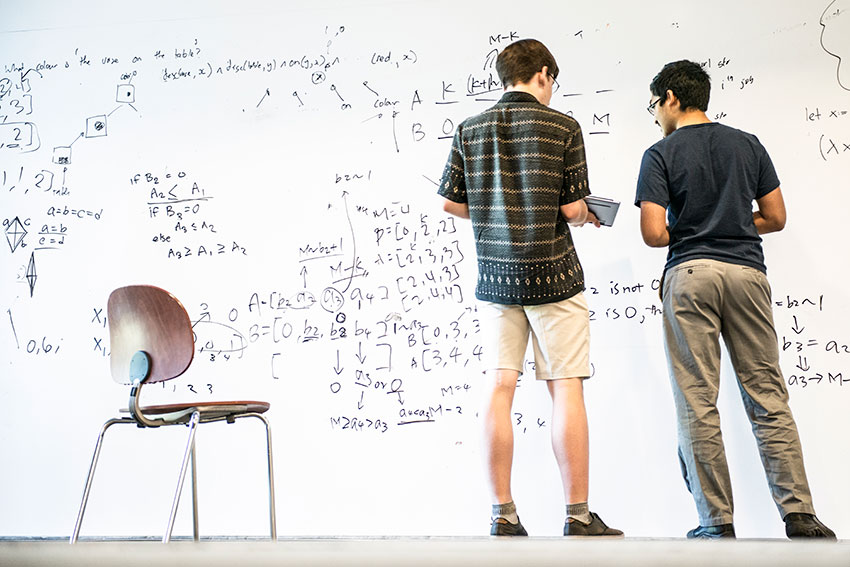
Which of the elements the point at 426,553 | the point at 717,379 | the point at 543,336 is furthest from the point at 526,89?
the point at 426,553

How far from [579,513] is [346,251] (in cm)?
122

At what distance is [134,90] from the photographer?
2.99 m

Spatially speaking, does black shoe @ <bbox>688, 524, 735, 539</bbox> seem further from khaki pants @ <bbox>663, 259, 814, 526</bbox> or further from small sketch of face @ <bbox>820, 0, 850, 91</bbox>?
small sketch of face @ <bbox>820, 0, 850, 91</bbox>

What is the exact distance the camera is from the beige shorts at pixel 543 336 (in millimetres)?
2008

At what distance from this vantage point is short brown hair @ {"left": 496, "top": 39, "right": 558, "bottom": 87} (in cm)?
209

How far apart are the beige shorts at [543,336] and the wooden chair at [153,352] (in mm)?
635

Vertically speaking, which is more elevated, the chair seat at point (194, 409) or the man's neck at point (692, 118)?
the man's neck at point (692, 118)

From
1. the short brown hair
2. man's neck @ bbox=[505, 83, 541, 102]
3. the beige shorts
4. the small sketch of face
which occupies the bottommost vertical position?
the beige shorts

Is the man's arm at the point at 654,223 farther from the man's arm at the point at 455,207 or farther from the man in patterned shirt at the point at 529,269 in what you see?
the man's arm at the point at 455,207

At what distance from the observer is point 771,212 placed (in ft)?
6.99

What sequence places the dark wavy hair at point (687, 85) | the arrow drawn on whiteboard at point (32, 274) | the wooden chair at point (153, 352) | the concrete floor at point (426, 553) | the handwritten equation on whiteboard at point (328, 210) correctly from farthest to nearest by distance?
the arrow drawn on whiteboard at point (32, 274), the handwritten equation on whiteboard at point (328, 210), the dark wavy hair at point (687, 85), the wooden chair at point (153, 352), the concrete floor at point (426, 553)

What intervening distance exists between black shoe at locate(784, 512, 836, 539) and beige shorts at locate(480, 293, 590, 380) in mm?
593

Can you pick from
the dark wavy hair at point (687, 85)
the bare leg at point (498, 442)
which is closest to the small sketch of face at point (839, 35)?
the dark wavy hair at point (687, 85)

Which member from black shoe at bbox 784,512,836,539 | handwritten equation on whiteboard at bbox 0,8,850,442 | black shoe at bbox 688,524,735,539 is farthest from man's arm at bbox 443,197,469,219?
black shoe at bbox 784,512,836,539
